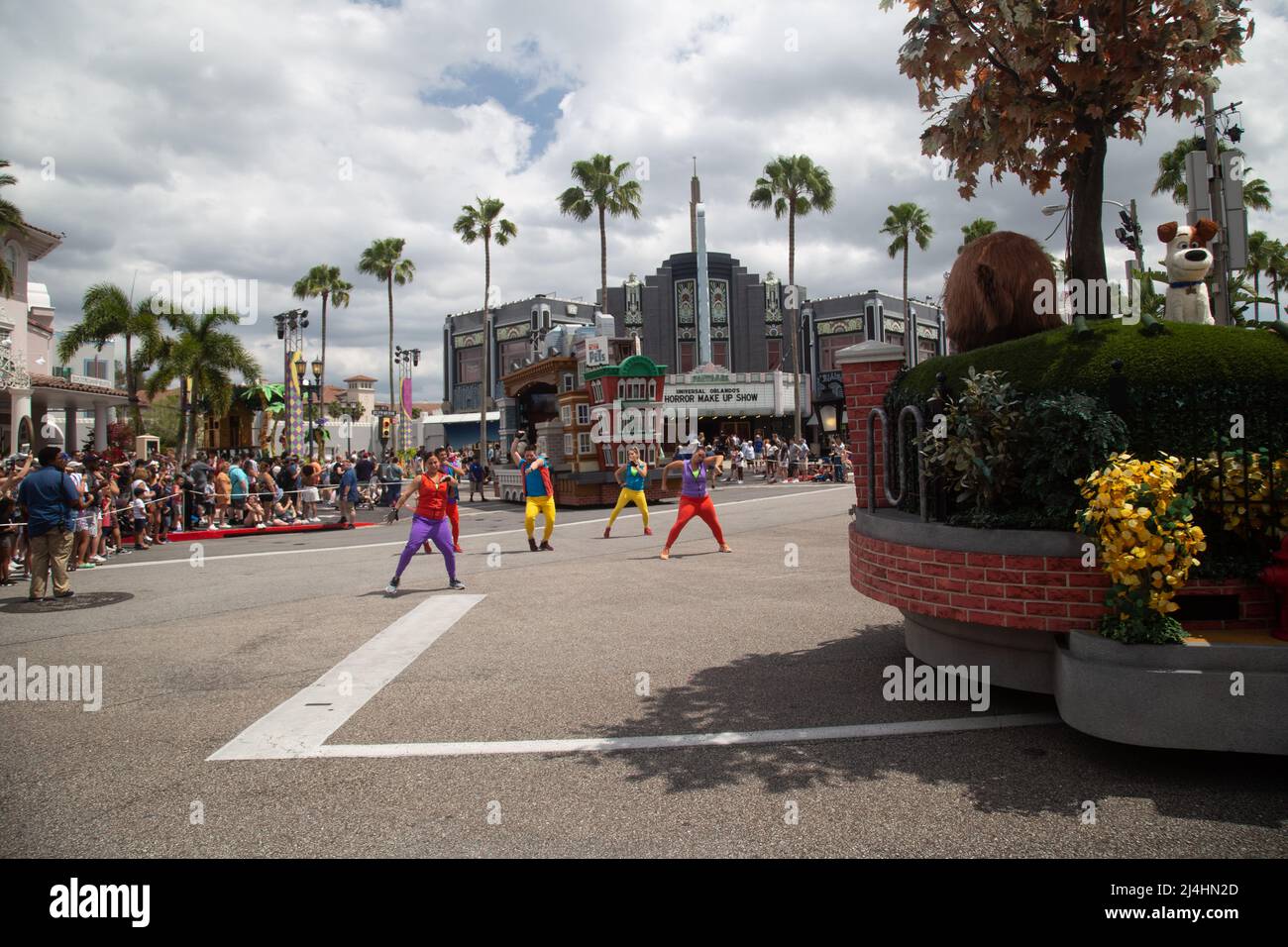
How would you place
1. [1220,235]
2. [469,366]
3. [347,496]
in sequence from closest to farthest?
[1220,235]
[347,496]
[469,366]

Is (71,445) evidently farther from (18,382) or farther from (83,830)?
(83,830)

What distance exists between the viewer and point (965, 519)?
4.43m

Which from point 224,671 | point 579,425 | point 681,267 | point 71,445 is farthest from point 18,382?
point 681,267

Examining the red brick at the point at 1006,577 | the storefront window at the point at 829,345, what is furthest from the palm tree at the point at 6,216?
the storefront window at the point at 829,345

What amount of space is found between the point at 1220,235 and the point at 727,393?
3440 centimetres

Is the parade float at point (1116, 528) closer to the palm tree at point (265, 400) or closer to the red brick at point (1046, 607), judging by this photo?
the red brick at point (1046, 607)

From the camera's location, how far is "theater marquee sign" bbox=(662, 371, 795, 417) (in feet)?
140

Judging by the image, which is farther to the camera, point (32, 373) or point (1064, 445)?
point (32, 373)

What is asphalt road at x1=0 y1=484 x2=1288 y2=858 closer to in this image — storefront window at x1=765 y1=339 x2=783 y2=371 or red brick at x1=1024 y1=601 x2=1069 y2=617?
red brick at x1=1024 y1=601 x2=1069 y2=617

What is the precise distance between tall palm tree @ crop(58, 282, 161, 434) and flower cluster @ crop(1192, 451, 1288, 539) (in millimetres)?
34620

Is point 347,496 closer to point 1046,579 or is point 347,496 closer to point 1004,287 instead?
point 1004,287

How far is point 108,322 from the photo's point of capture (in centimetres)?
3044

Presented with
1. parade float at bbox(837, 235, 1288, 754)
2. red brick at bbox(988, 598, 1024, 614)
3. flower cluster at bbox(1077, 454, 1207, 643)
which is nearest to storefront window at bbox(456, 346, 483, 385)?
parade float at bbox(837, 235, 1288, 754)

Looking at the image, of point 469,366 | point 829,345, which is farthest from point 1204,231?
point 469,366
